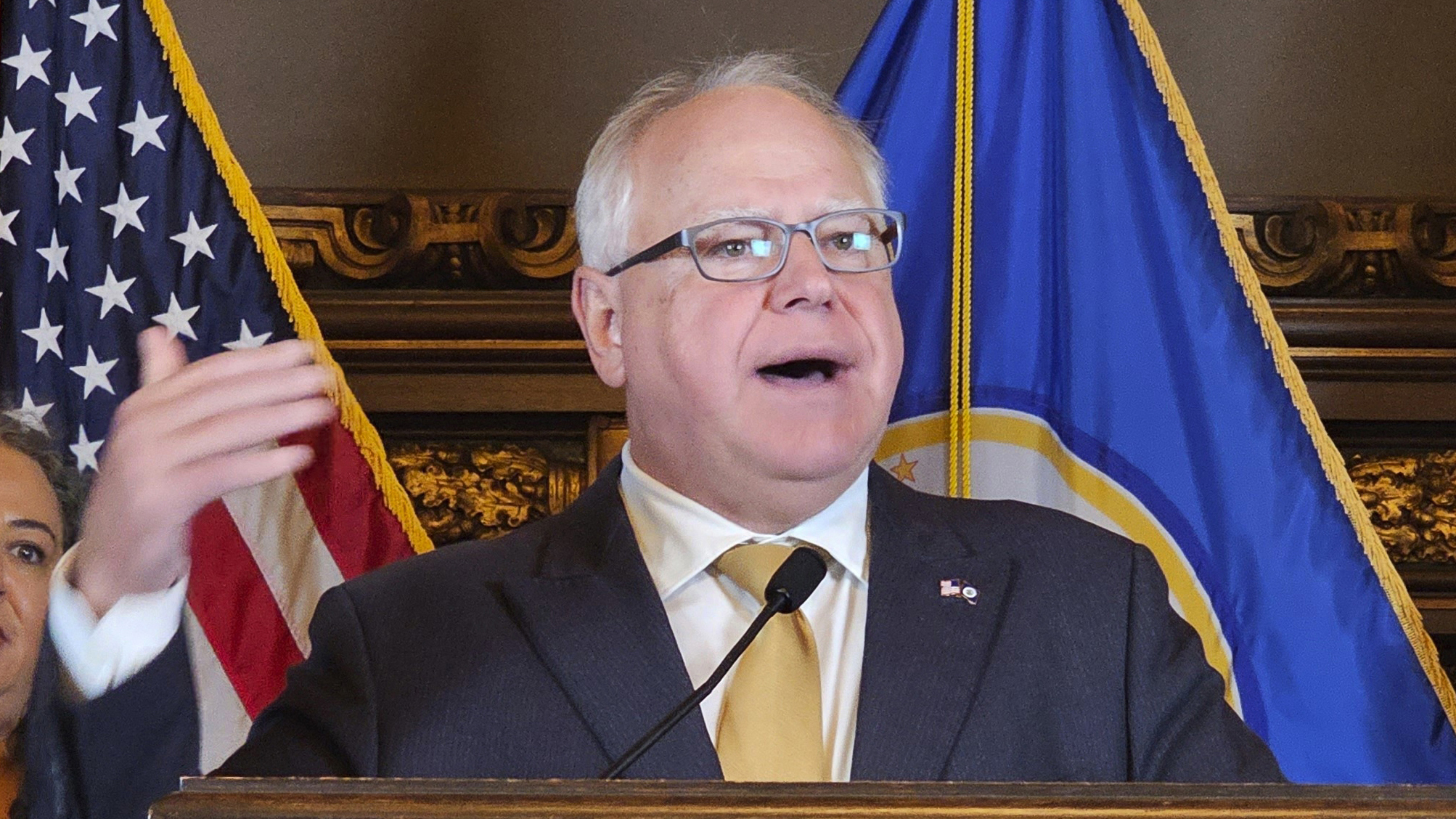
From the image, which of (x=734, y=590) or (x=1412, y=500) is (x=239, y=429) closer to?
(x=734, y=590)

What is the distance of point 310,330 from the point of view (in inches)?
105

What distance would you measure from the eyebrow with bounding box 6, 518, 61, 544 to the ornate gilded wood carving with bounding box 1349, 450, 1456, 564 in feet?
7.10

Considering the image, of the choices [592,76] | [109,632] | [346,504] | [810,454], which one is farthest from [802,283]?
[592,76]

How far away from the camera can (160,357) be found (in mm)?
1597

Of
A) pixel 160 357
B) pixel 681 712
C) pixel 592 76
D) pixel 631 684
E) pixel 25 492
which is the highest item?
pixel 592 76

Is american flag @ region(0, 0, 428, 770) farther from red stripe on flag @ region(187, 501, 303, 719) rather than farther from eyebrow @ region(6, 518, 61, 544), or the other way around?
eyebrow @ region(6, 518, 61, 544)

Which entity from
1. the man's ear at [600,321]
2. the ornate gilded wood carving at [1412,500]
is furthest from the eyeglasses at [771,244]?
the ornate gilded wood carving at [1412,500]

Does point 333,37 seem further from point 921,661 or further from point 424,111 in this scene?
point 921,661

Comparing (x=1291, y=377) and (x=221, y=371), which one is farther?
(x=1291, y=377)

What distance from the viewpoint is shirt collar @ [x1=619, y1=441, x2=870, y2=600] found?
1903 mm

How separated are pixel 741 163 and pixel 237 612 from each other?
1094mm

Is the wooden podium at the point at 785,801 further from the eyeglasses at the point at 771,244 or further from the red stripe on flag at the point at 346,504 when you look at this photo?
the red stripe on flag at the point at 346,504

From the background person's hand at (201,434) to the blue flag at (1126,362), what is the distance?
1.27 m

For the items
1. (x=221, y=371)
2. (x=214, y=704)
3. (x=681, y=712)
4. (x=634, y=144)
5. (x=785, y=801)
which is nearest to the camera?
(x=785, y=801)
